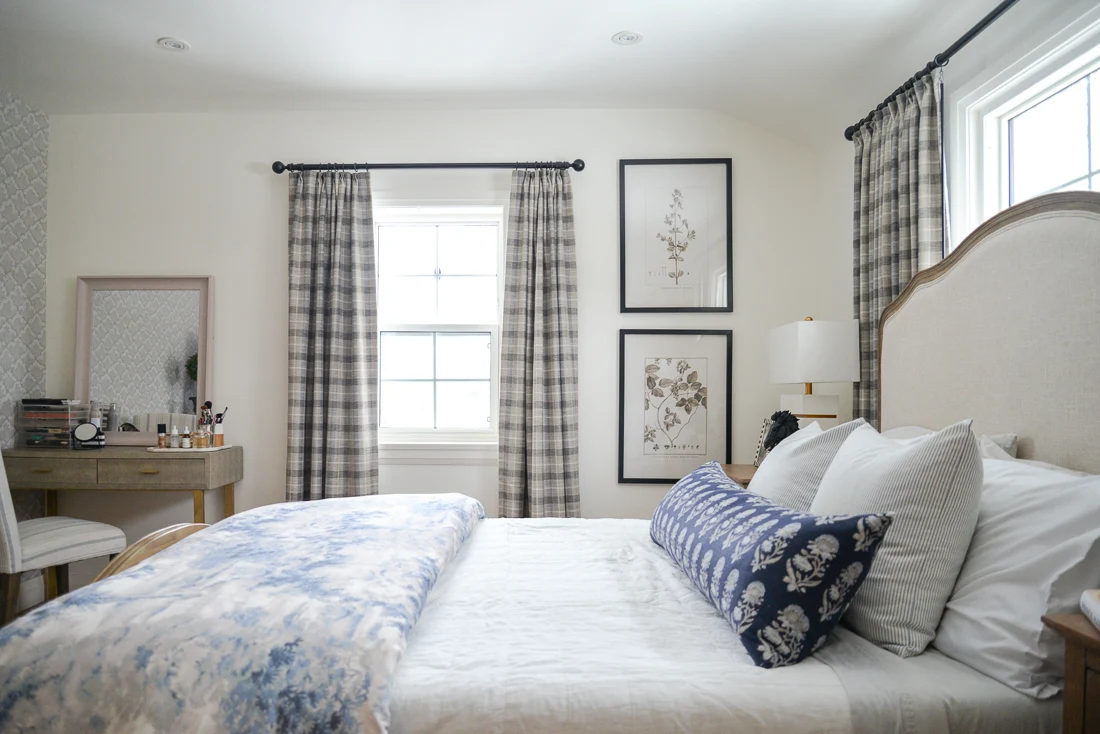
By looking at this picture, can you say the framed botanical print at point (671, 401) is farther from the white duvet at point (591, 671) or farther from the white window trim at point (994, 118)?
the white duvet at point (591, 671)

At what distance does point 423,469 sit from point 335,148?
1.85m

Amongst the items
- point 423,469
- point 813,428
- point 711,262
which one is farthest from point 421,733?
point 711,262

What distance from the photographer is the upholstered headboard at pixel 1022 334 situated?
54.3 inches

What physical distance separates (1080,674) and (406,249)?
3368 millimetres

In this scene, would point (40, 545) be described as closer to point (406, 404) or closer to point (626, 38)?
point (406, 404)

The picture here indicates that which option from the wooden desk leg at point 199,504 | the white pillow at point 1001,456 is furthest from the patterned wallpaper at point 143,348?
the white pillow at point 1001,456

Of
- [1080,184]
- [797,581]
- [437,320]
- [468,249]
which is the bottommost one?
[797,581]

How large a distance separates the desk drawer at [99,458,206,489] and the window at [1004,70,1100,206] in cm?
364

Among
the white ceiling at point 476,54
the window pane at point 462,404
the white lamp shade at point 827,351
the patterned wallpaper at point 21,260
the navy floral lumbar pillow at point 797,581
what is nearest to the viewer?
the navy floral lumbar pillow at point 797,581

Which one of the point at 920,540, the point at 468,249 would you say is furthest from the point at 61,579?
the point at 920,540

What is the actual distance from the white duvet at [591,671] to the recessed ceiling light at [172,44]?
273cm

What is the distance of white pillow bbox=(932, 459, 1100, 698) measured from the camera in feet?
3.22

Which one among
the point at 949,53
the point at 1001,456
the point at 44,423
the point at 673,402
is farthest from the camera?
the point at 673,402

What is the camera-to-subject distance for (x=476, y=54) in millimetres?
2883
